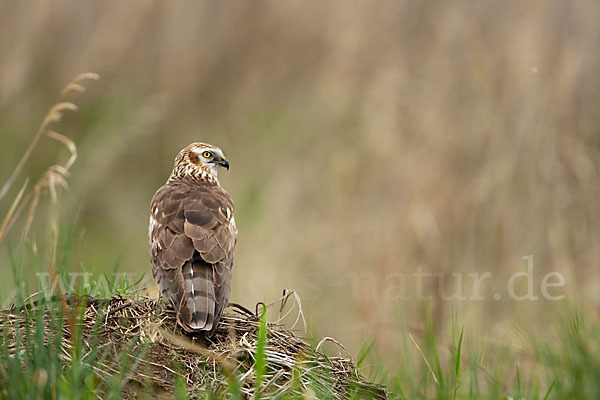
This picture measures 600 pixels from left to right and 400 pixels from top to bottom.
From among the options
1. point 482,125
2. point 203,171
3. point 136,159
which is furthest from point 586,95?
point 136,159

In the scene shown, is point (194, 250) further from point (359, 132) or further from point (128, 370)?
point (359, 132)

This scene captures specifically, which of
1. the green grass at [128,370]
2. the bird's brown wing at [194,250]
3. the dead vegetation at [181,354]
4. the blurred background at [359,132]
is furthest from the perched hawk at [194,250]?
the blurred background at [359,132]

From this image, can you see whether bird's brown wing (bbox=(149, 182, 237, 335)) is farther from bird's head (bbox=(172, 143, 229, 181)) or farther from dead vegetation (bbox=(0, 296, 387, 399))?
bird's head (bbox=(172, 143, 229, 181))

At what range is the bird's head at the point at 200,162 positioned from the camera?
5711 millimetres

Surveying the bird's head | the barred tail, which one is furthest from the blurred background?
the barred tail

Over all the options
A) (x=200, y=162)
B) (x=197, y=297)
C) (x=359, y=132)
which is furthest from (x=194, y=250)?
(x=359, y=132)

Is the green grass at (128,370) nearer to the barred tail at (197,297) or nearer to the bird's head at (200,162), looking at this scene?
the barred tail at (197,297)

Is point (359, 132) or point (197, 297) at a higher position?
point (359, 132)

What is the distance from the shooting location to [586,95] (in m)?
6.87

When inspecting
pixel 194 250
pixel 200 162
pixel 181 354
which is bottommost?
pixel 181 354

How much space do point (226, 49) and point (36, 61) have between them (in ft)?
5.30

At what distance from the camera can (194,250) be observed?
446cm

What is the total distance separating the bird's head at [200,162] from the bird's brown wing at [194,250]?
57cm

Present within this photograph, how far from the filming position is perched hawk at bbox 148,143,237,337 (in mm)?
3994
